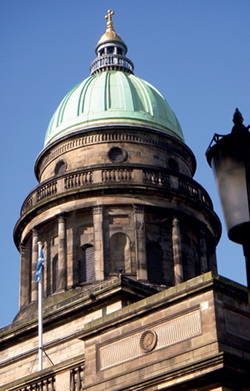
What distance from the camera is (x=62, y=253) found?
3750 centimetres

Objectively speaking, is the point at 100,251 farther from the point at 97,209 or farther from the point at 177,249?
the point at 177,249

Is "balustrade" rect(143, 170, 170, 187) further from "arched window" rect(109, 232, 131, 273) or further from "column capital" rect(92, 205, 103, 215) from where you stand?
"arched window" rect(109, 232, 131, 273)

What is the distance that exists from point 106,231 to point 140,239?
1681 mm

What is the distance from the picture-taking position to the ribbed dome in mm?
41750

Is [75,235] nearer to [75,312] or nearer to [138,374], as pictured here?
[75,312]

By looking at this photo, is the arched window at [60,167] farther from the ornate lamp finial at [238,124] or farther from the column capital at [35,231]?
the ornate lamp finial at [238,124]

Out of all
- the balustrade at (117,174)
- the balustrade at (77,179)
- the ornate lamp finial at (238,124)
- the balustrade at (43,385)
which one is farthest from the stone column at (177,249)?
the ornate lamp finial at (238,124)

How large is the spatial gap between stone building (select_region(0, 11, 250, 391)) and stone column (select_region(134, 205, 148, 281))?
0.17ft

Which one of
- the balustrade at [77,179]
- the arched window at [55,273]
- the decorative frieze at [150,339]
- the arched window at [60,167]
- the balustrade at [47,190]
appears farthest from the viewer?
the arched window at [60,167]

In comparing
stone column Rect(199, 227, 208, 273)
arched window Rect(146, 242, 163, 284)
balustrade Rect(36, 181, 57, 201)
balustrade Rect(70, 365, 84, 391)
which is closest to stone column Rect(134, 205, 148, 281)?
arched window Rect(146, 242, 163, 284)

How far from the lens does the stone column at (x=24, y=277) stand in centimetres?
3922

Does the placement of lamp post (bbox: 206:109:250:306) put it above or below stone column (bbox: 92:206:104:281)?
below

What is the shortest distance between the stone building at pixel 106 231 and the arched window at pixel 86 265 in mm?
54

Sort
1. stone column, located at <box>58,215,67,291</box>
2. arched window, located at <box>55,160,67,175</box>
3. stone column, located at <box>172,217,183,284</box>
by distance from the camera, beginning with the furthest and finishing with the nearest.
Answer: arched window, located at <box>55,160,67,175</box> < stone column, located at <box>172,217,183,284</box> < stone column, located at <box>58,215,67,291</box>
